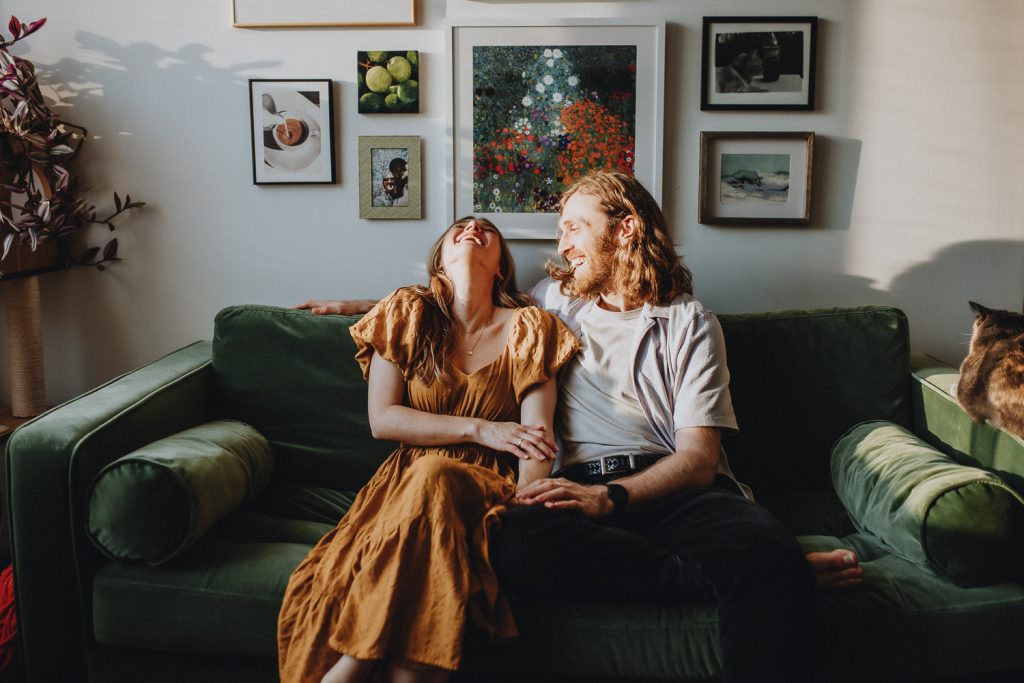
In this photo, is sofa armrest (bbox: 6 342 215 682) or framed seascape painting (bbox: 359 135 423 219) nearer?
sofa armrest (bbox: 6 342 215 682)

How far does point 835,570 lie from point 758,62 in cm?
145

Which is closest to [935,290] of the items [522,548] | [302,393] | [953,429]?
[953,429]

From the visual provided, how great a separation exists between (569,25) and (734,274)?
0.87 metres

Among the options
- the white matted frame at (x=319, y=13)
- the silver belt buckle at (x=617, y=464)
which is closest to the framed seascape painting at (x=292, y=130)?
the white matted frame at (x=319, y=13)

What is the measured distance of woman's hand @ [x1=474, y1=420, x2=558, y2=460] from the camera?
176 centimetres

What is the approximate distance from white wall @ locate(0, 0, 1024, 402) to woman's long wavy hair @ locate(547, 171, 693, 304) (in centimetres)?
43

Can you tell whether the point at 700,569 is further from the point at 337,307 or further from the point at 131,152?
the point at 131,152

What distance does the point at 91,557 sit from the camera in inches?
65.2

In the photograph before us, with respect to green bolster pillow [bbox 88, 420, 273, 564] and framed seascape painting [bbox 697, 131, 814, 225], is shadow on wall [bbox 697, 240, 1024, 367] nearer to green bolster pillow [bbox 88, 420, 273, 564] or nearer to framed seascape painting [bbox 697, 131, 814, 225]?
framed seascape painting [bbox 697, 131, 814, 225]

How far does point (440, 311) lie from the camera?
1951 millimetres

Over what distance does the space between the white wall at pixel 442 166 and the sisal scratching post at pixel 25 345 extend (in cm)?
18

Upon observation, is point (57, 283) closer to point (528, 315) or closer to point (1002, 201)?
point (528, 315)

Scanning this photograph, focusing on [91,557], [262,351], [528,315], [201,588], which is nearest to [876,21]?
[528,315]

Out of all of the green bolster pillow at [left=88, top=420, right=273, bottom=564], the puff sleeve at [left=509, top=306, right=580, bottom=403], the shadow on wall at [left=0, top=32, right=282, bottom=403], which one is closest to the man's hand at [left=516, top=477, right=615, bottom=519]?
the puff sleeve at [left=509, top=306, right=580, bottom=403]
